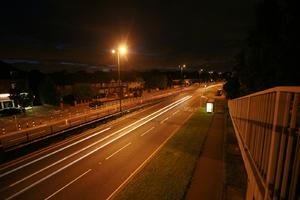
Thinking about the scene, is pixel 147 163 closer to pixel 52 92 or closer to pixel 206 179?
pixel 206 179

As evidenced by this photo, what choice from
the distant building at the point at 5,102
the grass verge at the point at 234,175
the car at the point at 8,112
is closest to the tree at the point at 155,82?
the distant building at the point at 5,102

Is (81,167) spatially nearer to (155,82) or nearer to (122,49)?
(122,49)

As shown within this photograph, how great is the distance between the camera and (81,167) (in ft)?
48.4

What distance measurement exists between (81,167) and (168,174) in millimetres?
6567

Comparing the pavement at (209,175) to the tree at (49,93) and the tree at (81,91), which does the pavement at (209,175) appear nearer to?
the tree at (49,93)

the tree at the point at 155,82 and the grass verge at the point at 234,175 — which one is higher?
the tree at the point at 155,82

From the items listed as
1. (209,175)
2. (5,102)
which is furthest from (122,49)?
(5,102)

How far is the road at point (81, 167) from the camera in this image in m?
11.8

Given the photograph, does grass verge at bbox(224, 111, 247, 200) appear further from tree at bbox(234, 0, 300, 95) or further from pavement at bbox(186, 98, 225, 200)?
tree at bbox(234, 0, 300, 95)

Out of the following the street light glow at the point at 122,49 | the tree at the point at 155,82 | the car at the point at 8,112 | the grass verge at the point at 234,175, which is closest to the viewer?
the grass verge at the point at 234,175

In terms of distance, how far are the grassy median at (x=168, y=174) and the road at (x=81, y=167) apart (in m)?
0.86

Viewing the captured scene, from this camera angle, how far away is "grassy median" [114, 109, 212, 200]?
11.0 metres

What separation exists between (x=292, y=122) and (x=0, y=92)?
53.9 m

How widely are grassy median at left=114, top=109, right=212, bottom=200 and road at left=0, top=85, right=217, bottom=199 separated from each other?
0.86 metres
